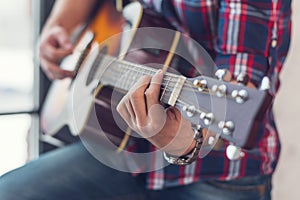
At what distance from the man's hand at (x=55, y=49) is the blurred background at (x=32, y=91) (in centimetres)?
12

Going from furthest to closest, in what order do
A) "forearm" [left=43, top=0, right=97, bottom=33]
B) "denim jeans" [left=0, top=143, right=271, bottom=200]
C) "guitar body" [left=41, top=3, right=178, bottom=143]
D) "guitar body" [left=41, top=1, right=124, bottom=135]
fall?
"forearm" [left=43, top=0, right=97, bottom=33], "guitar body" [left=41, top=1, right=124, bottom=135], "denim jeans" [left=0, top=143, right=271, bottom=200], "guitar body" [left=41, top=3, right=178, bottom=143]

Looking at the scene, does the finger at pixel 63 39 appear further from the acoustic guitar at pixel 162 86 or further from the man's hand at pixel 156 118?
the man's hand at pixel 156 118

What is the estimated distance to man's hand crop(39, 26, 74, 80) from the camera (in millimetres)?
944

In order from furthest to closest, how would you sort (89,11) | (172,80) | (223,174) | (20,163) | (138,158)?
Answer: (89,11)
(20,163)
(223,174)
(138,158)
(172,80)

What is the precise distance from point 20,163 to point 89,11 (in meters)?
0.35

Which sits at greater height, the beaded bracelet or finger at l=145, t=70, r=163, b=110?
finger at l=145, t=70, r=163, b=110

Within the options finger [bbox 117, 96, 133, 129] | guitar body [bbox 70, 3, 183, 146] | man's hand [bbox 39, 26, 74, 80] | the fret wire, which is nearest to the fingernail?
man's hand [bbox 39, 26, 74, 80]

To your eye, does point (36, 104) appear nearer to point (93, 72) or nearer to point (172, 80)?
point (93, 72)

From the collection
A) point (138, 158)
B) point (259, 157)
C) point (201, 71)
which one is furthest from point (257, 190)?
point (201, 71)

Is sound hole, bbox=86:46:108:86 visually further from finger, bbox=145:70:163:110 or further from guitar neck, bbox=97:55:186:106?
finger, bbox=145:70:163:110

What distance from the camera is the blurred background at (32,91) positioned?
1.04 metres

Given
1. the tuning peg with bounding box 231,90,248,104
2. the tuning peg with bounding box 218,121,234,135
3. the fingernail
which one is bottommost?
the fingernail

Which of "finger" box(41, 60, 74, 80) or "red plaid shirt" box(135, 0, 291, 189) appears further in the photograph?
"finger" box(41, 60, 74, 80)

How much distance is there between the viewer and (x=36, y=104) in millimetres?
1107
